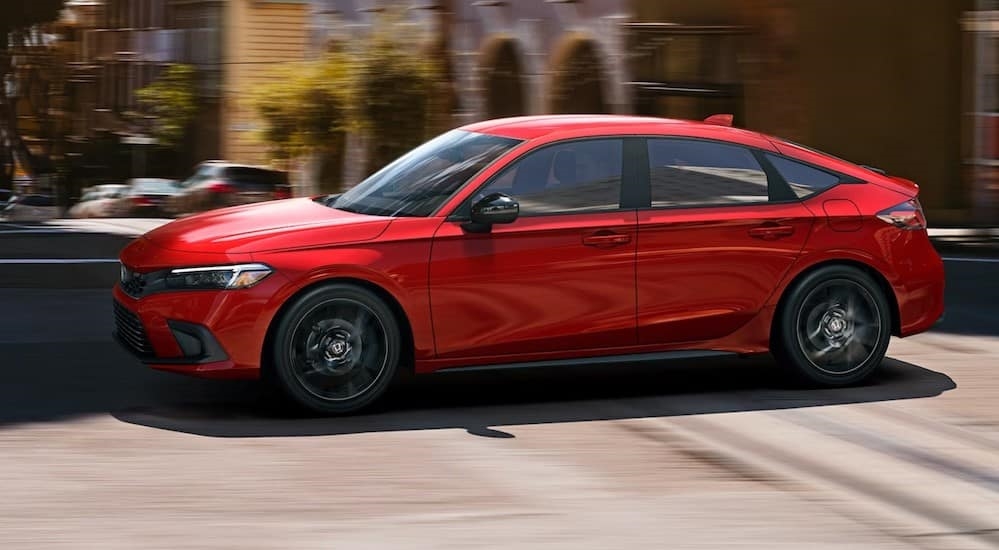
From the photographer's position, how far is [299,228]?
26.3ft

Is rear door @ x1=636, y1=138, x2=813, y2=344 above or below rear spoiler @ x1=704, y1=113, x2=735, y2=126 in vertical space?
below

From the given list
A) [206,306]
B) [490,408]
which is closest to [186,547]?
[206,306]

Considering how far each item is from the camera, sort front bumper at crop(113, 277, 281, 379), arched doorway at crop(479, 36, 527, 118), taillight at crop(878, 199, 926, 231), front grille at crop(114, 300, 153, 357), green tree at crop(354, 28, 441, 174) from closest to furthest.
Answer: front bumper at crop(113, 277, 281, 379) → front grille at crop(114, 300, 153, 357) → taillight at crop(878, 199, 926, 231) → green tree at crop(354, 28, 441, 174) → arched doorway at crop(479, 36, 527, 118)

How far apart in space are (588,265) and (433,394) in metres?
1.10

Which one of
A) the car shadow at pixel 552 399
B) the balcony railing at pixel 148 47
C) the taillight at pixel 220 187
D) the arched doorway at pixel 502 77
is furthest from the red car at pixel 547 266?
the arched doorway at pixel 502 77

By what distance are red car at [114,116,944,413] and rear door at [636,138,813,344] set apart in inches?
0.4

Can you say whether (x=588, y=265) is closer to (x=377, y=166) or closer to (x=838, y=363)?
(x=838, y=363)

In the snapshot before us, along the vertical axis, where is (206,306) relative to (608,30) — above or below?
below

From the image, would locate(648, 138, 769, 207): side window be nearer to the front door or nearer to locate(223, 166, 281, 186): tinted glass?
the front door

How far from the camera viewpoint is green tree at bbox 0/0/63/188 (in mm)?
21203

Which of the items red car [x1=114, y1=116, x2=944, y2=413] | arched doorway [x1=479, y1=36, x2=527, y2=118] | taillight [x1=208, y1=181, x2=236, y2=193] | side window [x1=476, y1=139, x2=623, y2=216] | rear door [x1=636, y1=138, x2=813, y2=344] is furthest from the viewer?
arched doorway [x1=479, y1=36, x2=527, y2=118]

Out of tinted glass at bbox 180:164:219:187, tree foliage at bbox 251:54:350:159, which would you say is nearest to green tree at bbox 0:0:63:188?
tinted glass at bbox 180:164:219:187

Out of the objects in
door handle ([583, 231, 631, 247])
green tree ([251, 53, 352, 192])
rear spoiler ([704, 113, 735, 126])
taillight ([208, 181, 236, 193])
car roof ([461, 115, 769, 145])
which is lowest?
taillight ([208, 181, 236, 193])

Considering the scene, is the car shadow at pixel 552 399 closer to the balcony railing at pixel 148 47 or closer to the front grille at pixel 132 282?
the front grille at pixel 132 282
